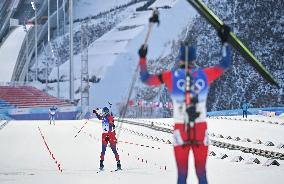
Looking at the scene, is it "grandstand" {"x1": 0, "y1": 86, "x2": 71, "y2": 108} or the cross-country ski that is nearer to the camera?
the cross-country ski

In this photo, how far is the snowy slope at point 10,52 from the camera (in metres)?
72.4

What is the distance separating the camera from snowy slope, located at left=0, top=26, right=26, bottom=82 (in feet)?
237

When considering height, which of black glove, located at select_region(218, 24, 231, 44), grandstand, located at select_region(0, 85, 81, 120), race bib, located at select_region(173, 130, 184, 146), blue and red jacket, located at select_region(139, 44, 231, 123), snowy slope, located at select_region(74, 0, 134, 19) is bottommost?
grandstand, located at select_region(0, 85, 81, 120)

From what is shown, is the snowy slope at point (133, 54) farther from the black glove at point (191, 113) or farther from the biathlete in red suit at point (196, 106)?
the black glove at point (191, 113)

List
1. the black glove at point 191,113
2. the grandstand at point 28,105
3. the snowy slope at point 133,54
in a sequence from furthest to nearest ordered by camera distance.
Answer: the snowy slope at point 133,54, the grandstand at point 28,105, the black glove at point 191,113

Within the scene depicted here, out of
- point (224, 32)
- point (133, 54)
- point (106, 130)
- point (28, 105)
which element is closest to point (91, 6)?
point (133, 54)

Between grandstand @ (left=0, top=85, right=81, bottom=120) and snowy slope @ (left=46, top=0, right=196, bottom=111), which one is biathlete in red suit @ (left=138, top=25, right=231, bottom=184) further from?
snowy slope @ (left=46, top=0, right=196, bottom=111)

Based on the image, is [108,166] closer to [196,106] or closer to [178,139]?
[178,139]

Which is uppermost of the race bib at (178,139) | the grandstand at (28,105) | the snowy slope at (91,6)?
the snowy slope at (91,6)

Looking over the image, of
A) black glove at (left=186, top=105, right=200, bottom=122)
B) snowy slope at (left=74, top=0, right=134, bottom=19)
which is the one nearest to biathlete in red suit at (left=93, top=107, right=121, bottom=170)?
black glove at (left=186, top=105, right=200, bottom=122)

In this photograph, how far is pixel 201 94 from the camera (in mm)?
5359

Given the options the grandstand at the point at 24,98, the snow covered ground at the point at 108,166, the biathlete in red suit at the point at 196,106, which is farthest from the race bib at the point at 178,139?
the grandstand at the point at 24,98

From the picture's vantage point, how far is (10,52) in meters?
76.5

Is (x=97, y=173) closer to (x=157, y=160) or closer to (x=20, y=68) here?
(x=157, y=160)
